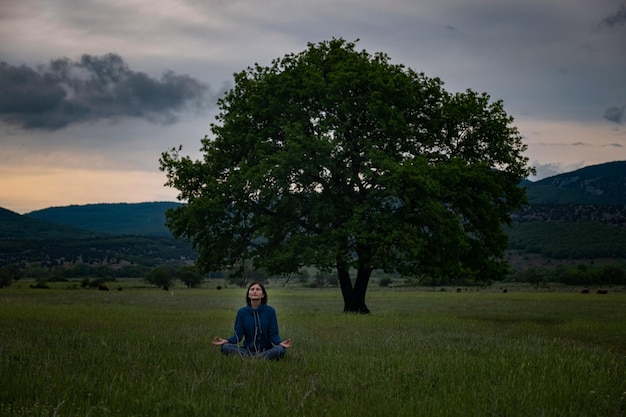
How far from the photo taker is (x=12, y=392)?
24.5 feet

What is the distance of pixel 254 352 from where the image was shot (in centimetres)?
1166

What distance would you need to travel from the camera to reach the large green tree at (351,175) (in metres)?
26.9

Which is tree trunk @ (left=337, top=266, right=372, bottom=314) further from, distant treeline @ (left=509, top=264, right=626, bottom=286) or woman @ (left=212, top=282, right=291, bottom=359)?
distant treeline @ (left=509, top=264, right=626, bottom=286)

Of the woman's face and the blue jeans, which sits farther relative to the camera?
the woman's face

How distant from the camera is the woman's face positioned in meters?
11.5

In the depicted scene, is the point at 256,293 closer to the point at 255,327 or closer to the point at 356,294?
the point at 255,327

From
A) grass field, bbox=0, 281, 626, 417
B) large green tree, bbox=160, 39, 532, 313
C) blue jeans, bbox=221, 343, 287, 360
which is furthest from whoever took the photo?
large green tree, bbox=160, 39, 532, 313

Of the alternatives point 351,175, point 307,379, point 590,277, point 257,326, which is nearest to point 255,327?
point 257,326

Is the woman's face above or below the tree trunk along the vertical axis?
above

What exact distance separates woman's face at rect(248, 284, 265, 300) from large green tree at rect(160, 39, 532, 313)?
14.2 metres

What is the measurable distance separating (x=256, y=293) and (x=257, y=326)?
2.27ft

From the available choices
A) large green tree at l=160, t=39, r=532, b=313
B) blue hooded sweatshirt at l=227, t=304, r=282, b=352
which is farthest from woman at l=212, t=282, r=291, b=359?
large green tree at l=160, t=39, r=532, b=313

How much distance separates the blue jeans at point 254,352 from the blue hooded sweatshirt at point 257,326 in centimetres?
13

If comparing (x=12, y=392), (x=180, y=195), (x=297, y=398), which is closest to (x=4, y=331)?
(x=12, y=392)
